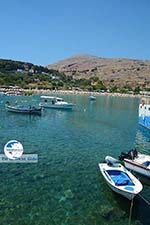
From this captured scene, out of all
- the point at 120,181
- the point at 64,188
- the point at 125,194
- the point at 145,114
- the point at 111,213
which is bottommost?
the point at 111,213

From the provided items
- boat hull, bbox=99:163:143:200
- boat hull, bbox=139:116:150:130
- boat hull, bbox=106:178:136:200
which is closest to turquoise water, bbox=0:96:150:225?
boat hull, bbox=106:178:136:200

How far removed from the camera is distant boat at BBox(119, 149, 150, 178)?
3380 cm

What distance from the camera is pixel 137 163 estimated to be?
34969 mm

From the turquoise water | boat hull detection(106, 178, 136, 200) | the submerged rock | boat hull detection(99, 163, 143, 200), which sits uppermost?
boat hull detection(99, 163, 143, 200)

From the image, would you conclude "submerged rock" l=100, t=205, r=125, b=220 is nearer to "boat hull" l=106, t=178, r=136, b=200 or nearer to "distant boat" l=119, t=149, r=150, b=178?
"boat hull" l=106, t=178, r=136, b=200

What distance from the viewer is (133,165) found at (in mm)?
34969

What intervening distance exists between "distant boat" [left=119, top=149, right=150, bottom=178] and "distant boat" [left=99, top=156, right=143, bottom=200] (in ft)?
9.02

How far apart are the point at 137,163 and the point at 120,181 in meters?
7.32

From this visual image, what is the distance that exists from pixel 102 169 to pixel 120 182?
4.44 meters

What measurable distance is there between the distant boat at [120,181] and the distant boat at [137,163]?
2748 millimetres

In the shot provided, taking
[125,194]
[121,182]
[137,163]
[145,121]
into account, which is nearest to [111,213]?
[125,194]

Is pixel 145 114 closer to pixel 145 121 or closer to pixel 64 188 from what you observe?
pixel 145 121

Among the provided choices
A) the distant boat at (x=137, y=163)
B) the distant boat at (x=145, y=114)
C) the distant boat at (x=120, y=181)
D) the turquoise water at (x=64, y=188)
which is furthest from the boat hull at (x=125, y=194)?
the distant boat at (x=145, y=114)

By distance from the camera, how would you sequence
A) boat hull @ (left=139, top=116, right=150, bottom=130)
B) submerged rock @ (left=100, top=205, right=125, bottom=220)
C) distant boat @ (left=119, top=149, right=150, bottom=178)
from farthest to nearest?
boat hull @ (left=139, top=116, right=150, bottom=130), distant boat @ (left=119, top=149, right=150, bottom=178), submerged rock @ (left=100, top=205, right=125, bottom=220)
